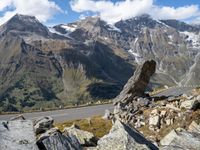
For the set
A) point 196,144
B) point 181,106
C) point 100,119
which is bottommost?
point 100,119

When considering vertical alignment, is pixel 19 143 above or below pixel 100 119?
above

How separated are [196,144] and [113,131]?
3161 millimetres

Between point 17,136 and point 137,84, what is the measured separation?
37330mm

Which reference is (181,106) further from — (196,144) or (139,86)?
(196,144)

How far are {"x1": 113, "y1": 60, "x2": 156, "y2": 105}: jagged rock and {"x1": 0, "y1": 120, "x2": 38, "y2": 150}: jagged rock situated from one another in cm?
Result: 3210

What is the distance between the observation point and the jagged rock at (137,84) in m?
49.1

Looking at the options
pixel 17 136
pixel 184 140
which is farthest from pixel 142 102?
pixel 17 136

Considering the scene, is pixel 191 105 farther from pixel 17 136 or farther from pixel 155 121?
pixel 17 136

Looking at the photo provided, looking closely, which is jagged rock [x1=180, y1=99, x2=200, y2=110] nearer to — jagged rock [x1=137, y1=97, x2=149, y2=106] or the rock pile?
the rock pile

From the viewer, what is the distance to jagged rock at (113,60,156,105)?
49.1 m

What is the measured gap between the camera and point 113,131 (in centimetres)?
1555

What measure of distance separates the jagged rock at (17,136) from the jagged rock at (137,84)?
32.1 metres

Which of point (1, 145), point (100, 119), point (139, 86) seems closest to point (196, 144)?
point (1, 145)

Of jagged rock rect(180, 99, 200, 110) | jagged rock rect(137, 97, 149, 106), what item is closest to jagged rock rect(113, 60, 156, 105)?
jagged rock rect(137, 97, 149, 106)
